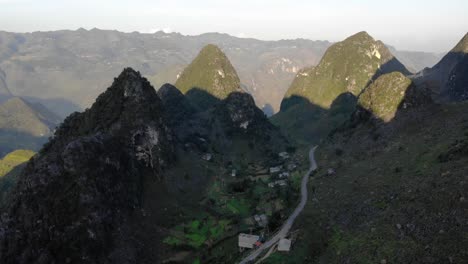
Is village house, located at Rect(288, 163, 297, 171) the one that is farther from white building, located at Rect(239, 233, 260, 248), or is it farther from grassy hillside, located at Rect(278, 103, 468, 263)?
white building, located at Rect(239, 233, 260, 248)

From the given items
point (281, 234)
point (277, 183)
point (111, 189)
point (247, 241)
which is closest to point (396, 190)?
point (281, 234)

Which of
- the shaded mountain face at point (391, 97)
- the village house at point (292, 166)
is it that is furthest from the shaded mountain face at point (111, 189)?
the shaded mountain face at point (391, 97)

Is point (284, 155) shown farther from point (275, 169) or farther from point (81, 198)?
point (81, 198)

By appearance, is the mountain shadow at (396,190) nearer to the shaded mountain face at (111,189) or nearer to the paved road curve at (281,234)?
the paved road curve at (281,234)

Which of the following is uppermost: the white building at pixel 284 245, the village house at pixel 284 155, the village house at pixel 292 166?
the white building at pixel 284 245

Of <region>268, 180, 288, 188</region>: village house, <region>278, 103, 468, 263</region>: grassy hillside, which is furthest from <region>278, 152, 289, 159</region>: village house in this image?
<region>278, 103, 468, 263</region>: grassy hillside

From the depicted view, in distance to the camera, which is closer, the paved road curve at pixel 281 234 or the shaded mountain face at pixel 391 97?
the paved road curve at pixel 281 234

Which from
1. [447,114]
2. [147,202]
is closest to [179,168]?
[147,202]
